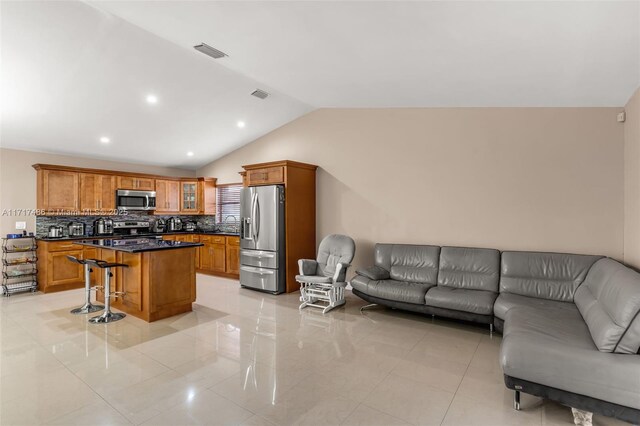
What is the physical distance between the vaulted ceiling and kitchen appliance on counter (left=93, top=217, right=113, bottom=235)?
1.68 meters

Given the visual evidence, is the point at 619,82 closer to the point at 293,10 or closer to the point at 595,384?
the point at 595,384

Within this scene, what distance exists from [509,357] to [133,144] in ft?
21.9

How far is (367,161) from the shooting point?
18.2 feet

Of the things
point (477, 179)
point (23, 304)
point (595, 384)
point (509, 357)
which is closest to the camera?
point (595, 384)

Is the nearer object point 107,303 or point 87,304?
point 107,303

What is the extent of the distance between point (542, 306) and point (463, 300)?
2.44ft

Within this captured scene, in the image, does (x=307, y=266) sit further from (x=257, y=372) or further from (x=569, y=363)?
(x=569, y=363)

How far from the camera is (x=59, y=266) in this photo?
223 inches

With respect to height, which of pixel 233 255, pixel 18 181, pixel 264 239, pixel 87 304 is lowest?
pixel 87 304

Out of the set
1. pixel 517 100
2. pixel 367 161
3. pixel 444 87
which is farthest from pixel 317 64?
pixel 517 100

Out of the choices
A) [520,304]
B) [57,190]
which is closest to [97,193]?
[57,190]

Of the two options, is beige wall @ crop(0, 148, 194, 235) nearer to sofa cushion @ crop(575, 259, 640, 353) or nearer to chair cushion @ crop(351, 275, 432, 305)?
chair cushion @ crop(351, 275, 432, 305)

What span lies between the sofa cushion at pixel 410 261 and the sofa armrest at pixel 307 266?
0.98m

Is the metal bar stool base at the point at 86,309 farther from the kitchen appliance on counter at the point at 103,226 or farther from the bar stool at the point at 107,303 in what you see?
the kitchen appliance on counter at the point at 103,226
